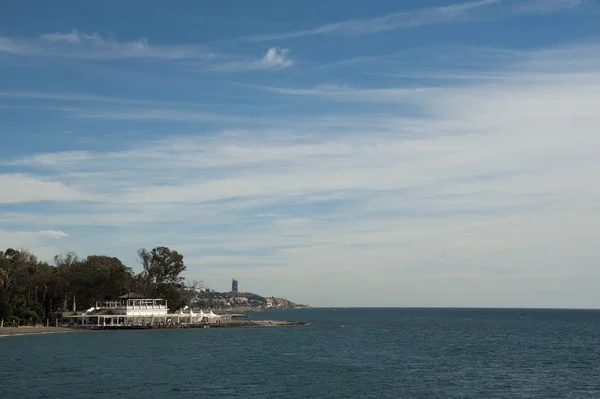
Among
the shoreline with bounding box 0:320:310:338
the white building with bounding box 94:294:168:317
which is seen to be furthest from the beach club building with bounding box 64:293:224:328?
the shoreline with bounding box 0:320:310:338

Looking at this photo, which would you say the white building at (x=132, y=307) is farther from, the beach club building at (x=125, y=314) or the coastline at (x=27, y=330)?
the coastline at (x=27, y=330)

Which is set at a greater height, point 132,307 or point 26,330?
point 132,307

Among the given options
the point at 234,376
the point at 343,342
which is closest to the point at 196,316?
the point at 343,342

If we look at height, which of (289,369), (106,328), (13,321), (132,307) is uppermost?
(132,307)

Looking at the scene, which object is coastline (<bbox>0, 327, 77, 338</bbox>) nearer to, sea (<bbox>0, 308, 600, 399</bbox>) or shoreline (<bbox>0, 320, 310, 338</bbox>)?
shoreline (<bbox>0, 320, 310, 338</bbox>)

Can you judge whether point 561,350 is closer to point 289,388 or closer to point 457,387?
point 457,387

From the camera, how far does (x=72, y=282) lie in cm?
13800

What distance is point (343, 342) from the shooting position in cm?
10544

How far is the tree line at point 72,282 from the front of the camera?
403ft

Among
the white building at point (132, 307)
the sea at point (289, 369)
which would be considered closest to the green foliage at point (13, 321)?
the sea at point (289, 369)

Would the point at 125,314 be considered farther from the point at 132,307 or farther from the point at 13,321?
the point at 13,321

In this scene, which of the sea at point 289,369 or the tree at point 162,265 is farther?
the tree at point 162,265

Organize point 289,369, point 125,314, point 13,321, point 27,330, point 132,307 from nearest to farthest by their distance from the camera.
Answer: point 289,369 < point 27,330 < point 13,321 < point 125,314 < point 132,307

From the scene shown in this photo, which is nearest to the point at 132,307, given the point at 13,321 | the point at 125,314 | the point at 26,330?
the point at 125,314
